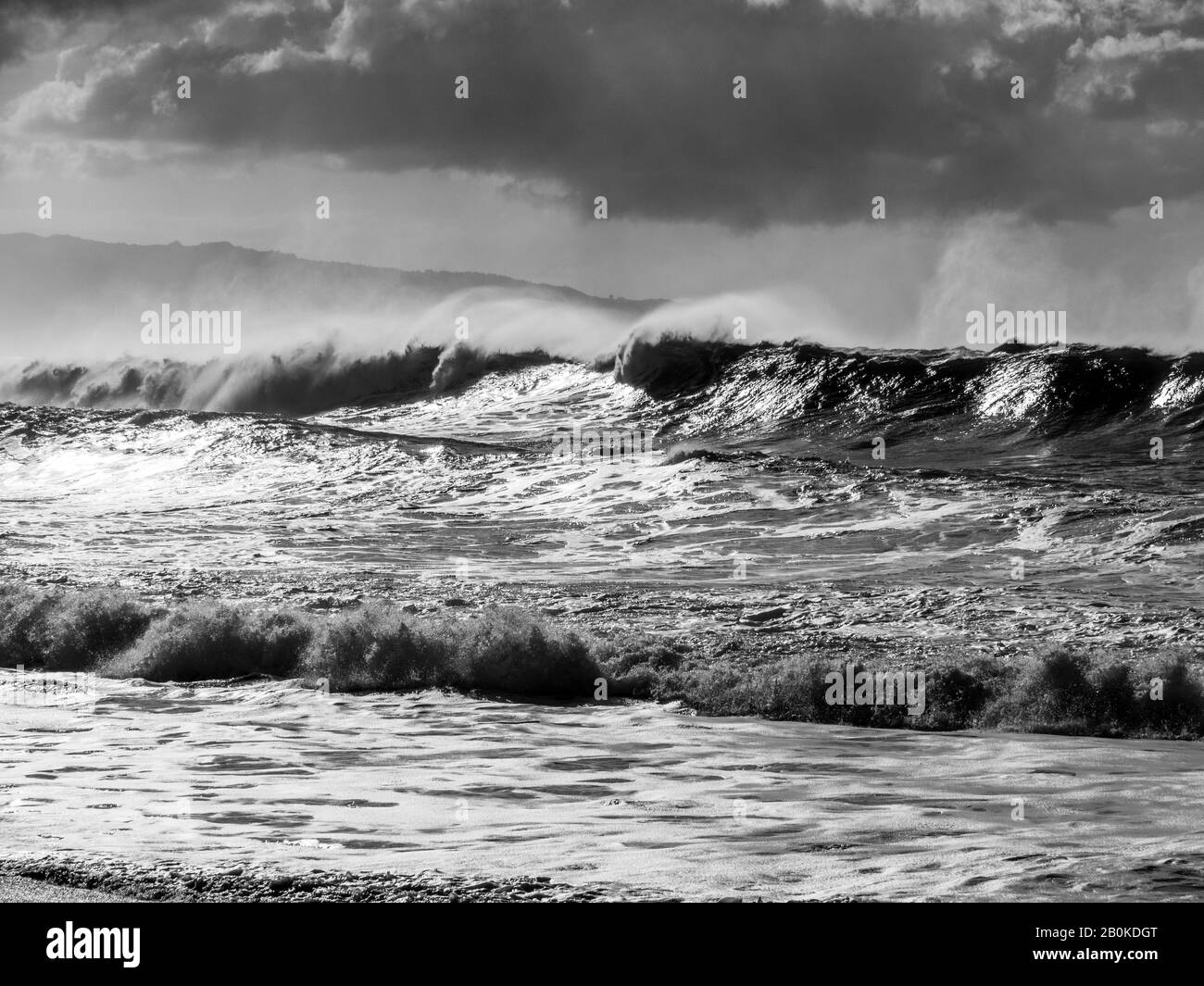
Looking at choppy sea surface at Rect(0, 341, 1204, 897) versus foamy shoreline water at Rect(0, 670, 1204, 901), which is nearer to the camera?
foamy shoreline water at Rect(0, 670, 1204, 901)

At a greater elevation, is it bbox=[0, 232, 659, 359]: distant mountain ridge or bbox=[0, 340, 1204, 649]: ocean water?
bbox=[0, 232, 659, 359]: distant mountain ridge

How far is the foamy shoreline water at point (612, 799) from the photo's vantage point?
4.92m

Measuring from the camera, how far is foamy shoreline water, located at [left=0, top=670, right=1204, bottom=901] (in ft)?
16.1

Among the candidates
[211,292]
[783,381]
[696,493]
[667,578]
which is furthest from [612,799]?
[211,292]

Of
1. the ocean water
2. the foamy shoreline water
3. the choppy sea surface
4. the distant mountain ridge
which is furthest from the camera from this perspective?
the distant mountain ridge

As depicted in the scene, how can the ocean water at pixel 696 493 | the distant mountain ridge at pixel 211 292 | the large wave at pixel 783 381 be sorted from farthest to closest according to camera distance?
the distant mountain ridge at pixel 211 292, the large wave at pixel 783 381, the ocean water at pixel 696 493

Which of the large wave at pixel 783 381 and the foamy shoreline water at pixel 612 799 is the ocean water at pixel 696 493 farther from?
the foamy shoreline water at pixel 612 799

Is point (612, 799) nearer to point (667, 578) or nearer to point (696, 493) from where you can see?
point (667, 578)

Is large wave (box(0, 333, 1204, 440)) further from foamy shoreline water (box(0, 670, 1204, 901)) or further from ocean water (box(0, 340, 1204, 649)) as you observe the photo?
foamy shoreline water (box(0, 670, 1204, 901))

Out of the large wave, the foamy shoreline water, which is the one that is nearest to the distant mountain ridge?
the large wave

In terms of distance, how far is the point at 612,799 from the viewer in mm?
6465

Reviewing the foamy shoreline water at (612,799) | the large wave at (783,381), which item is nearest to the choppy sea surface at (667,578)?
the foamy shoreline water at (612,799)

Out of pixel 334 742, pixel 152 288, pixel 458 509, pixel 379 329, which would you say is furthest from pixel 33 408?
pixel 152 288

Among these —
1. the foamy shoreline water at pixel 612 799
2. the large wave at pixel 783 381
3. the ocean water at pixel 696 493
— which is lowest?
the foamy shoreline water at pixel 612 799
